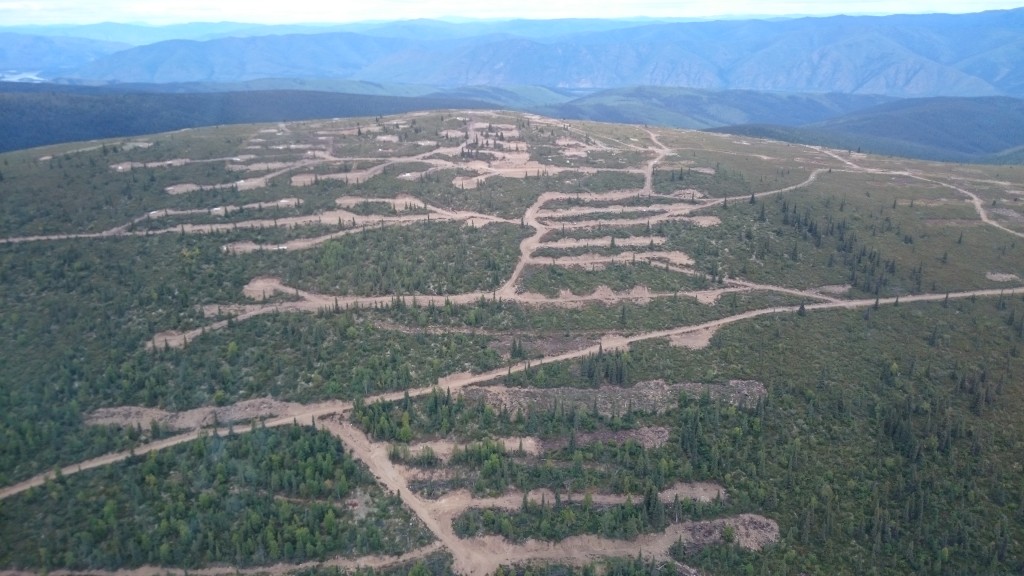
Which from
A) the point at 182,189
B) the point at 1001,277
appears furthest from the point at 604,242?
the point at 182,189

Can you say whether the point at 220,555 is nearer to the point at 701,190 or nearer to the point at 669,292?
the point at 669,292

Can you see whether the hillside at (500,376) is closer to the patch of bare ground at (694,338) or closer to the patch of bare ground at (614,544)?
the patch of bare ground at (614,544)

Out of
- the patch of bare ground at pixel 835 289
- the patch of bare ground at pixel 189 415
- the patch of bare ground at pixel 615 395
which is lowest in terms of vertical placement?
the patch of bare ground at pixel 189 415

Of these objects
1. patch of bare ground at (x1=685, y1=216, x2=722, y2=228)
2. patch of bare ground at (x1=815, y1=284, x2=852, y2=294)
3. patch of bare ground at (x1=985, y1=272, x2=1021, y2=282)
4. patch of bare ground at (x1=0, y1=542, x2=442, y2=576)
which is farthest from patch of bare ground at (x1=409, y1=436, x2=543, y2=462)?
patch of bare ground at (x1=985, y1=272, x2=1021, y2=282)

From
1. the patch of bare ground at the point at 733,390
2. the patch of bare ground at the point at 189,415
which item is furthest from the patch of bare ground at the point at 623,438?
the patch of bare ground at the point at 189,415

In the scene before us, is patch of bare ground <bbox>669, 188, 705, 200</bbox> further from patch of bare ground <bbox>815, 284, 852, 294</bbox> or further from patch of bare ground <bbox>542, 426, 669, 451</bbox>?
patch of bare ground <bbox>542, 426, 669, 451</bbox>

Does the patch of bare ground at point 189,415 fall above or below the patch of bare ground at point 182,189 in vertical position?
below

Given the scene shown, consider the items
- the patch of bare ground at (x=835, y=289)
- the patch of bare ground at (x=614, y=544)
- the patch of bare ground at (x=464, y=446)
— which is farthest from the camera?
the patch of bare ground at (x=835, y=289)
